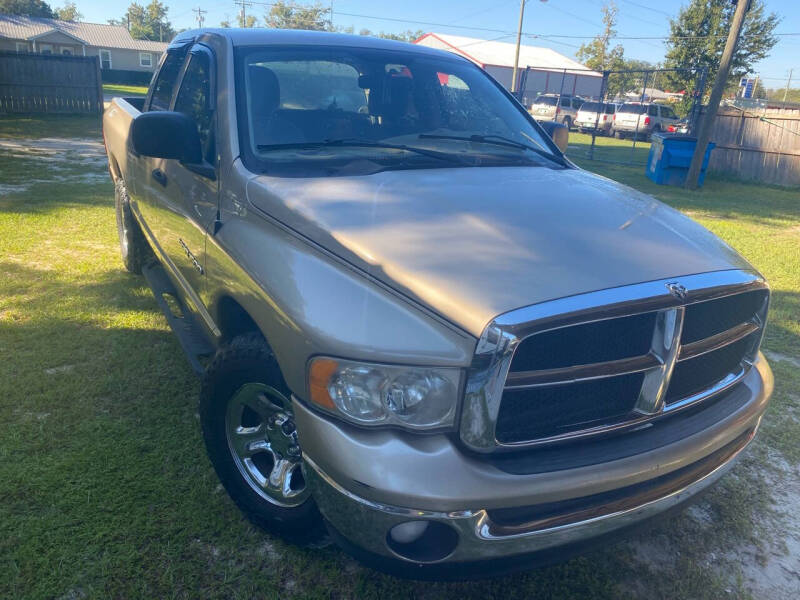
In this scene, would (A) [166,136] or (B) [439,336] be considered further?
(A) [166,136]

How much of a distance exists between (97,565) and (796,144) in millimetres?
15747

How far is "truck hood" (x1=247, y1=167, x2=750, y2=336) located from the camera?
6.09 feet

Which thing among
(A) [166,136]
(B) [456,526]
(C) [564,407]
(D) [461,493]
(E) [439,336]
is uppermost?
(A) [166,136]

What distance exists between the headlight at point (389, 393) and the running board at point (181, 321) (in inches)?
50.5

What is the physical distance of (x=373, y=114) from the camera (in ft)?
10.5

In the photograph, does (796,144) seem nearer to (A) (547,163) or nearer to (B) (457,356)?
(A) (547,163)

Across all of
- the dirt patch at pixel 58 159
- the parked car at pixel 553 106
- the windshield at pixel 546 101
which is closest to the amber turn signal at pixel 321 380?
the dirt patch at pixel 58 159

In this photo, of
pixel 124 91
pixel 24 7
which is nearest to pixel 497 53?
pixel 124 91

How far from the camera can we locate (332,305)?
6.32 ft

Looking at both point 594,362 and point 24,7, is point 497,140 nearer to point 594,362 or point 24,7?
point 594,362

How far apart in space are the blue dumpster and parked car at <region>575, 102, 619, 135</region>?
16557mm

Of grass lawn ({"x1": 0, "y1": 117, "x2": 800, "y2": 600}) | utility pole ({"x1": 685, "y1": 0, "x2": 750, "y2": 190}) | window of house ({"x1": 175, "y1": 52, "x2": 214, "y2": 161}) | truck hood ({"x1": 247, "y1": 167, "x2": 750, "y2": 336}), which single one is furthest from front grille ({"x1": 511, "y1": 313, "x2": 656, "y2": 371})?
utility pole ({"x1": 685, "y1": 0, "x2": 750, "y2": 190})

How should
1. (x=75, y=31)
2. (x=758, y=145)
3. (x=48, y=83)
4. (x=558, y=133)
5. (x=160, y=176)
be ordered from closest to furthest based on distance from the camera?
(x=160, y=176), (x=558, y=133), (x=758, y=145), (x=48, y=83), (x=75, y=31)

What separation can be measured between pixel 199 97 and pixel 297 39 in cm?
61
